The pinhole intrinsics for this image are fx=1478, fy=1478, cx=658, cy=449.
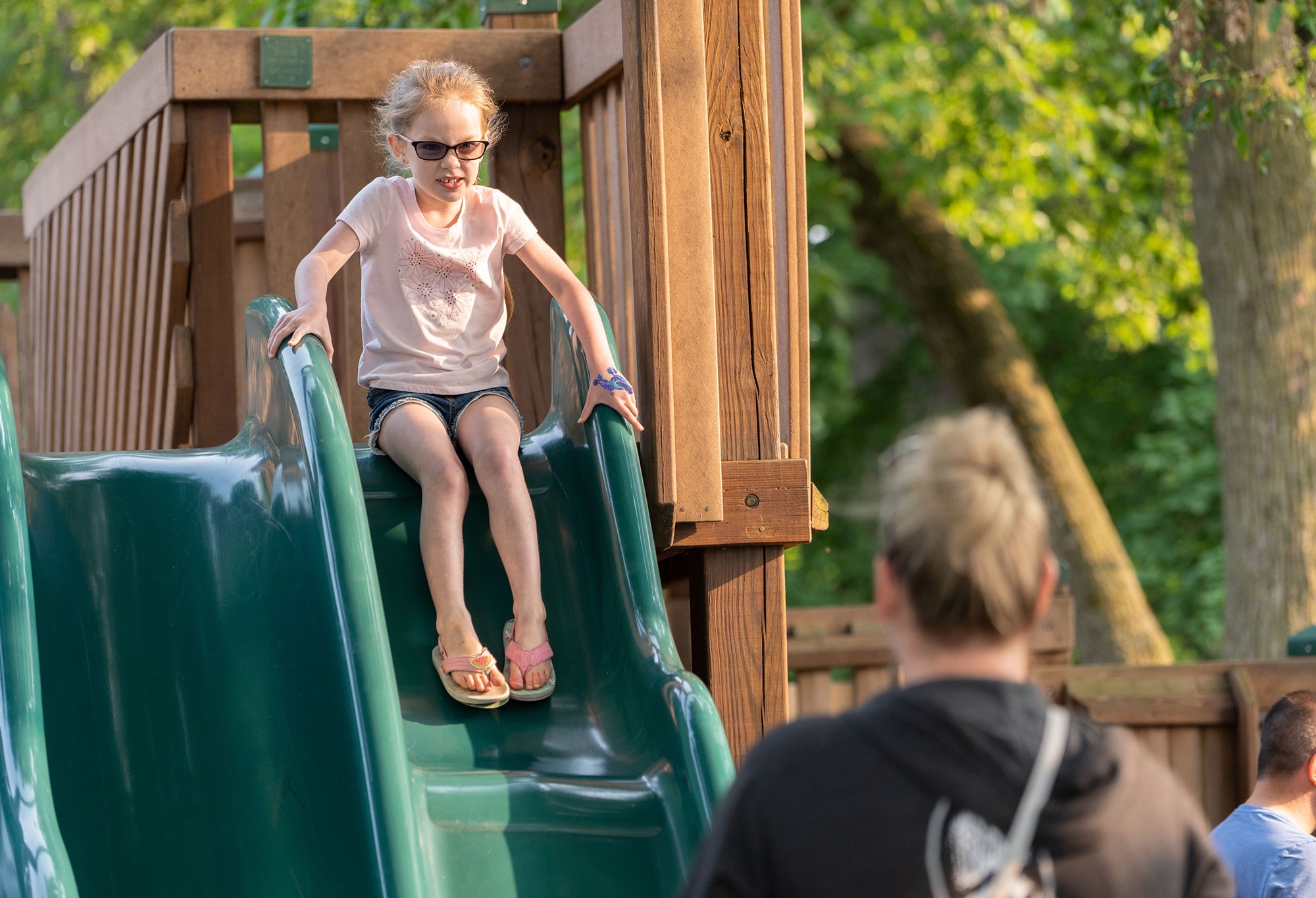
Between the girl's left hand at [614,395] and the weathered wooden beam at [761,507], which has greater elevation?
the girl's left hand at [614,395]

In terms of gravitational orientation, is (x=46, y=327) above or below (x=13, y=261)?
below

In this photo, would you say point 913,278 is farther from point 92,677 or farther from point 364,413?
point 92,677

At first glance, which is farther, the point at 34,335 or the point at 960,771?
the point at 34,335

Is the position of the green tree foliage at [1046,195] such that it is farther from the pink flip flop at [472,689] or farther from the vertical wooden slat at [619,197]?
the pink flip flop at [472,689]

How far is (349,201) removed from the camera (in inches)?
179

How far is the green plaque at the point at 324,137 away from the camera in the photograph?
4.80m

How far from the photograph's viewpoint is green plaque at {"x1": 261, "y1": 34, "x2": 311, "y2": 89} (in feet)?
14.7

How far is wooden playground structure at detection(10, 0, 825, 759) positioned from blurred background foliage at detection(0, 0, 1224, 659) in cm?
324

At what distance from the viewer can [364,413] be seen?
4.66 m

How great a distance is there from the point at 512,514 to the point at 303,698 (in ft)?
2.11

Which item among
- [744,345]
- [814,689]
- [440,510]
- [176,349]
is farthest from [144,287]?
[814,689]

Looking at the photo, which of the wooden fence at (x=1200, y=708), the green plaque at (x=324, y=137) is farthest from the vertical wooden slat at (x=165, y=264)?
the wooden fence at (x=1200, y=708)

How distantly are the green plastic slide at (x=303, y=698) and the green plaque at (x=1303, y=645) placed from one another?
158 inches

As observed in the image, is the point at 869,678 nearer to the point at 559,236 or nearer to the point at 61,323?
the point at 559,236
